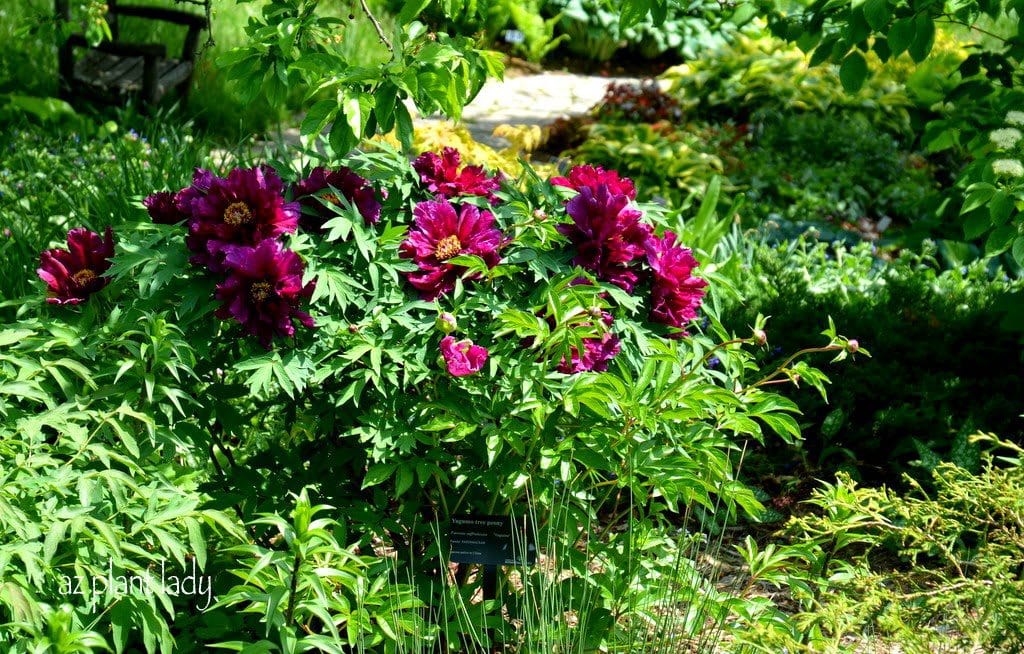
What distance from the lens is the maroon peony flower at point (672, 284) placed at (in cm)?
232

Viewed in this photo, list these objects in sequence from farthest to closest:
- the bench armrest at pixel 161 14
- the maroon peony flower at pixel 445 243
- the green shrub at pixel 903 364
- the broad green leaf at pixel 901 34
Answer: the bench armrest at pixel 161 14
the green shrub at pixel 903 364
the broad green leaf at pixel 901 34
the maroon peony flower at pixel 445 243

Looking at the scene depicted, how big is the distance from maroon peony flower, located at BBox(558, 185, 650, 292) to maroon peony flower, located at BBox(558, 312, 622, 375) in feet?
0.34

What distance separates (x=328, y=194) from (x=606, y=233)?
651mm

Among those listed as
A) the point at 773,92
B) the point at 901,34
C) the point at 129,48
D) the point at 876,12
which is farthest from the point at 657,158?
the point at 129,48

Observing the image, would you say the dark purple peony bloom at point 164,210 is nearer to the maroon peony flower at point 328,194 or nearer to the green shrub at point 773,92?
the maroon peony flower at point 328,194

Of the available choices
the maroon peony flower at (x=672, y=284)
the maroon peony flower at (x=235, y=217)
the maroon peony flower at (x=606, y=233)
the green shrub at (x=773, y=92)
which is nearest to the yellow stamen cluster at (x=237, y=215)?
the maroon peony flower at (x=235, y=217)

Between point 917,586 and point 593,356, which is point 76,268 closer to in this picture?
point 593,356

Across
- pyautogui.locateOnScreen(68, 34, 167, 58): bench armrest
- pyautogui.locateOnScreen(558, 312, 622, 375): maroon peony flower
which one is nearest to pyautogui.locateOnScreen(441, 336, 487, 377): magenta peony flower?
pyautogui.locateOnScreen(558, 312, 622, 375): maroon peony flower

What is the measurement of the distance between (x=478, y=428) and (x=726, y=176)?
4.62 metres

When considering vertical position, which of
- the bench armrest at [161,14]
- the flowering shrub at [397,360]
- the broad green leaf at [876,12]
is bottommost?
the bench armrest at [161,14]

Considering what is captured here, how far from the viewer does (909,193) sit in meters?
6.42

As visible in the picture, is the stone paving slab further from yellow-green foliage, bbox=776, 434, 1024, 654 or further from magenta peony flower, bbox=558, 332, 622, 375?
yellow-green foliage, bbox=776, 434, 1024, 654

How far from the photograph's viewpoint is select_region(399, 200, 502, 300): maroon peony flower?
226cm

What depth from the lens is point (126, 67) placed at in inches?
298
